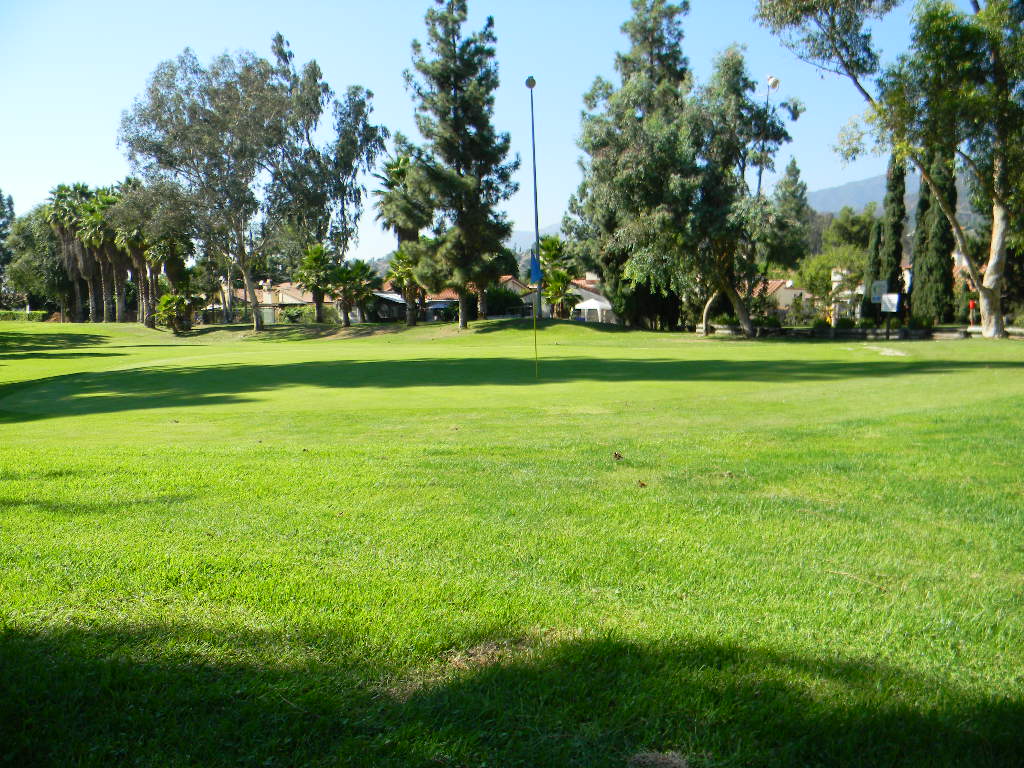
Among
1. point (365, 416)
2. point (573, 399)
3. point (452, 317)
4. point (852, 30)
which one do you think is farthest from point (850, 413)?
point (452, 317)

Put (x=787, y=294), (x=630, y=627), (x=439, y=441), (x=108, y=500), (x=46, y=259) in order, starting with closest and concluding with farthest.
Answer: (x=630, y=627) → (x=108, y=500) → (x=439, y=441) → (x=46, y=259) → (x=787, y=294)

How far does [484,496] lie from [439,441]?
2920 millimetres

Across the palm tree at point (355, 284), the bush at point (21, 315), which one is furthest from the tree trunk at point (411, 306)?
the bush at point (21, 315)

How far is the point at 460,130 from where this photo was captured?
5325 cm

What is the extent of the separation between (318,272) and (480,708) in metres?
62.9

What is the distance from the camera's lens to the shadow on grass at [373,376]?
14995 mm

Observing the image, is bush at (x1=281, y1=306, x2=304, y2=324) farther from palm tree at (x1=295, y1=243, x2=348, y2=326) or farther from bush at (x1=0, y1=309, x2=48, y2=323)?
bush at (x1=0, y1=309, x2=48, y2=323)

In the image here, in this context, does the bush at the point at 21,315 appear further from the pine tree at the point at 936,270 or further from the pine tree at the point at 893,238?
the pine tree at the point at 936,270

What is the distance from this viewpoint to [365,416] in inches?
451

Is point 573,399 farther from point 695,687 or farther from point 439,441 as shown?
point 695,687

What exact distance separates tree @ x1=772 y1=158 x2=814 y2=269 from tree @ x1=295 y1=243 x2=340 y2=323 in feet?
115

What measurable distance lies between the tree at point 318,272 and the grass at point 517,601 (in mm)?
55080

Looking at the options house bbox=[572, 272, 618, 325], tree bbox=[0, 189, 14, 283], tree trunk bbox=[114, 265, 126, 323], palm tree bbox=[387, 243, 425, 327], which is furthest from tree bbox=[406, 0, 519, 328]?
tree bbox=[0, 189, 14, 283]

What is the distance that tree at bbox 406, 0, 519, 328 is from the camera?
173ft
